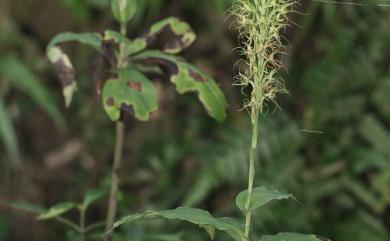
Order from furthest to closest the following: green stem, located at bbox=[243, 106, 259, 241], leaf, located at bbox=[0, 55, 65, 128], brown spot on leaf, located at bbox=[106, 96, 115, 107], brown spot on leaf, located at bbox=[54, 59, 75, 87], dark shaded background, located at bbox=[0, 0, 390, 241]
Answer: leaf, located at bbox=[0, 55, 65, 128] < dark shaded background, located at bbox=[0, 0, 390, 241] < brown spot on leaf, located at bbox=[54, 59, 75, 87] < brown spot on leaf, located at bbox=[106, 96, 115, 107] < green stem, located at bbox=[243, 106, 259, 241]

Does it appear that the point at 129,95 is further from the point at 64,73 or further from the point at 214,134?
the point at 214,134

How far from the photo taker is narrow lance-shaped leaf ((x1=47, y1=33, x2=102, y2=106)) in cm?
136

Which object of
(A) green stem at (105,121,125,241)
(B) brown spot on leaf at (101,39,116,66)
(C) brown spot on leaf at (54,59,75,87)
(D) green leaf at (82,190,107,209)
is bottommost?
(D) green leaf at (82,190,107,209)

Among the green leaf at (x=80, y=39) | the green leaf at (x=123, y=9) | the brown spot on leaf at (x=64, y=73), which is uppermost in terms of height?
the green leaf at (x=123, y=9)

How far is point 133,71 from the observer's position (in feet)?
4.42

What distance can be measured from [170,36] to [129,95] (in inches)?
7.5

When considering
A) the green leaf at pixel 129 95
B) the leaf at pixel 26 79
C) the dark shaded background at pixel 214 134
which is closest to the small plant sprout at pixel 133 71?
the green leaf at pixel 129 95

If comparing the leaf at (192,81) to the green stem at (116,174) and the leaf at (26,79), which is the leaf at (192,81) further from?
the leaf at (26,79)

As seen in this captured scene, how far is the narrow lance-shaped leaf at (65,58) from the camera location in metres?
1.36

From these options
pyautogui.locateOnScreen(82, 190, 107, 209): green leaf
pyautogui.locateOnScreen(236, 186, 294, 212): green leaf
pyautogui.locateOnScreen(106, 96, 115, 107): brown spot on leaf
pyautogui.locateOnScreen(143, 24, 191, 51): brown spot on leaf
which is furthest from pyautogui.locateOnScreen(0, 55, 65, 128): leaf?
pyautogui.locateOnScreen(236, 186, 294, 212): green leaf

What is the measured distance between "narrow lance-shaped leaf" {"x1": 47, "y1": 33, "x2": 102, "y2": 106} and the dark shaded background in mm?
358

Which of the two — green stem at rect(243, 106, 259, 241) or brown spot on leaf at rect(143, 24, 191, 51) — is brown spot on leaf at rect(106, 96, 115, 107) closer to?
brown spot on leaf at rect(143, 24, 191, 51)

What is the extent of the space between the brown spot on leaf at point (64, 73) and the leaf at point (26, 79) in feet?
4.93

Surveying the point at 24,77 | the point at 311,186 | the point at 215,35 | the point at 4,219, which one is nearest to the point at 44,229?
the point at 4,219
